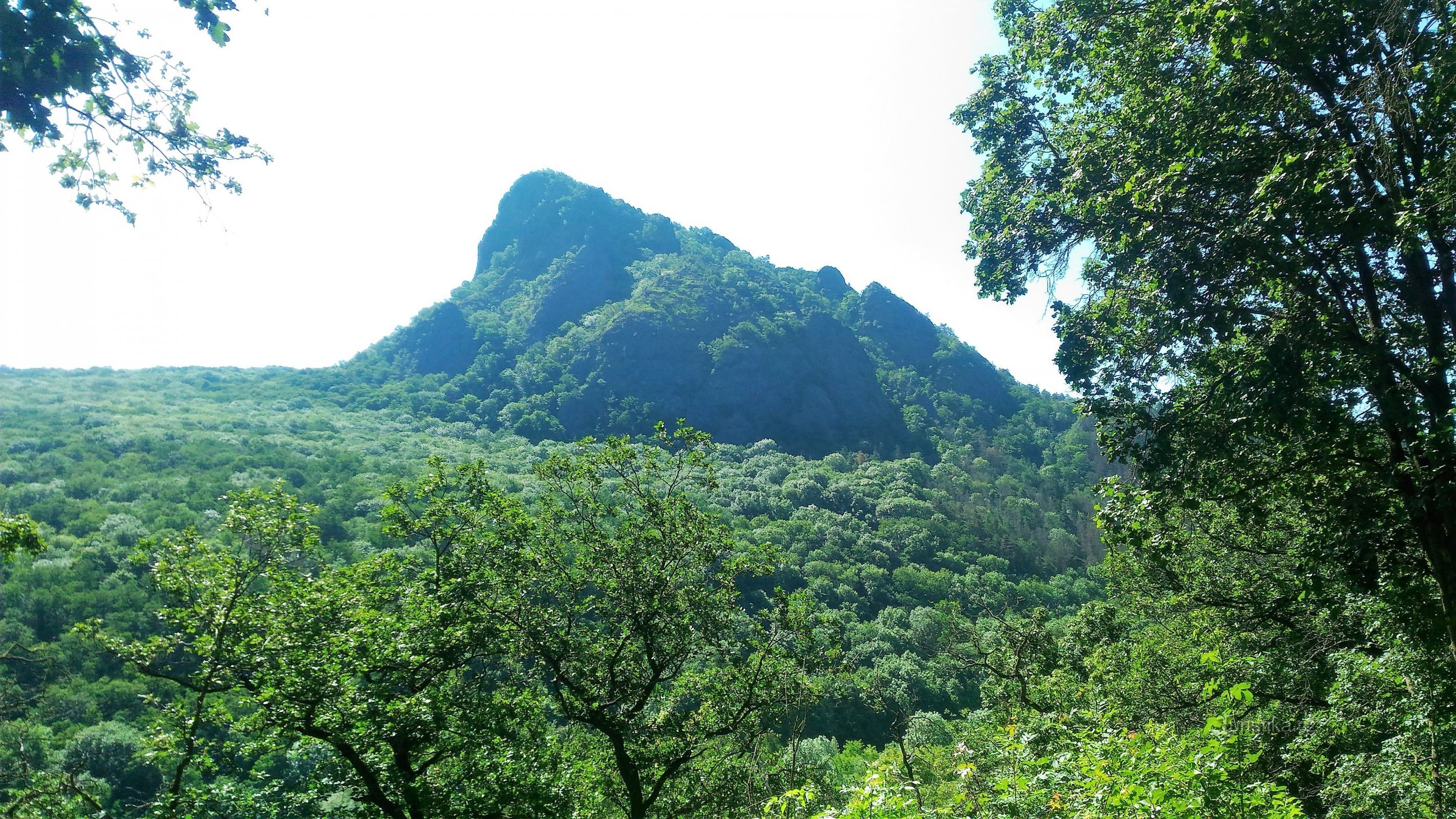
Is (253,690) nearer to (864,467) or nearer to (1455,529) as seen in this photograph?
(1455,529)

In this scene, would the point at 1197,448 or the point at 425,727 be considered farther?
the point at 425,727

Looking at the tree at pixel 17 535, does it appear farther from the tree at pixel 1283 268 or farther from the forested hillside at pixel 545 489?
the tree at pixel 1283 268

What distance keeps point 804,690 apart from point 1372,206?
1006cm

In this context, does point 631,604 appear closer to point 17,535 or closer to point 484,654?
point 484,654

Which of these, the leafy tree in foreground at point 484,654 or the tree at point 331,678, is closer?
the tree at point 331,678

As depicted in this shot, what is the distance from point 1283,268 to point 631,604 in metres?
9.44

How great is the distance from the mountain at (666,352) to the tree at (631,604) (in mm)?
101478

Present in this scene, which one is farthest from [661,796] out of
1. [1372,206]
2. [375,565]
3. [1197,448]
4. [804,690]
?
[1372,206]

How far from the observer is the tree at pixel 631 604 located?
10.8 metres

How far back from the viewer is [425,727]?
9.09 metres

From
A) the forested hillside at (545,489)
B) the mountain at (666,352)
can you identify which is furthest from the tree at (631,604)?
the mountain at (666,352)

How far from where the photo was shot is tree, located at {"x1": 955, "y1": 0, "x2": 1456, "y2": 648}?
580 centimetres

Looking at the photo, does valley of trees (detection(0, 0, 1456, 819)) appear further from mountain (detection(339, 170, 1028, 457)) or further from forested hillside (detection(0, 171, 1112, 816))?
mountain (detection(339, 170, 1028, 457))

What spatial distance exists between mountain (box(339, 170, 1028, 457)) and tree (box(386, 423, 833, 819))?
10148 cm
